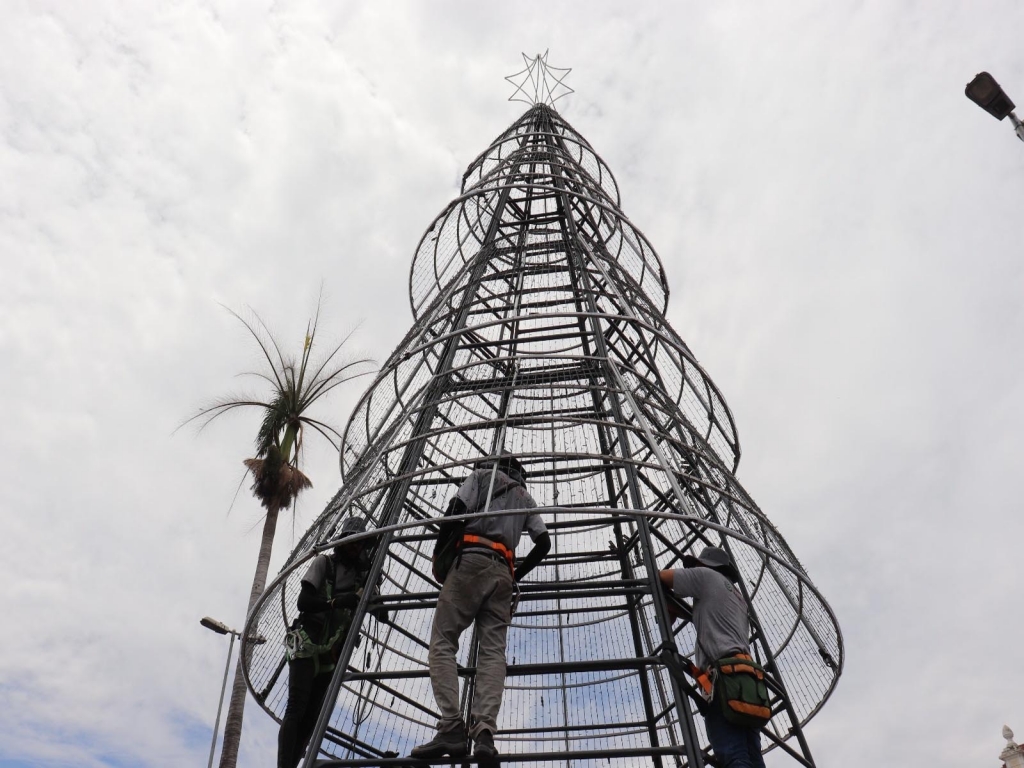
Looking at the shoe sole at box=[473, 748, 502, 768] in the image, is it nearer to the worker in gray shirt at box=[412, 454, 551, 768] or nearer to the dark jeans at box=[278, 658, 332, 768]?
the worker in gray shirt at box=[412, 454, 551, 768]

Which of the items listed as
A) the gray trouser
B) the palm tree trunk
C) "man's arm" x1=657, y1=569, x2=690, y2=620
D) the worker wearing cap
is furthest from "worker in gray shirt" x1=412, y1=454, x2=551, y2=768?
the palm tree trunk

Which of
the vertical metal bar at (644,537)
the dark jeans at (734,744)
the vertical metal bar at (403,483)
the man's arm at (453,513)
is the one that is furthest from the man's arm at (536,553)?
the dark jeans at (734,744)

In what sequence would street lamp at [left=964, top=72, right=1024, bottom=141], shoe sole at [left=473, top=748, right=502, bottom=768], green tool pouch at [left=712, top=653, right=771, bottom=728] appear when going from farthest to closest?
street lamp at [left=964, top=72, right=1024, bottom=141], green tool pouch at [left=712, top=653, right=771, bottom=728], shoe sole at [left=473, top=748, right=502, bottom=768]

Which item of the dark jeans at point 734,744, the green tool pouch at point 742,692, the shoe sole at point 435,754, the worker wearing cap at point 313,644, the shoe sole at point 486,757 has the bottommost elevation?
the shoe sole at point 486,757

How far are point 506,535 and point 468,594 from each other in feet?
1.89

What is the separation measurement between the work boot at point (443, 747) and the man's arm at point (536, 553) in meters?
1.53

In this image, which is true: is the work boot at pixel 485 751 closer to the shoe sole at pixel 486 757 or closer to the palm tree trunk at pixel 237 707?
the shoe sole at pixel 486 757

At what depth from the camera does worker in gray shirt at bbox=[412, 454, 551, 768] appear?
5445 mm

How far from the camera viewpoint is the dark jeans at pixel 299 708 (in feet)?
22.7

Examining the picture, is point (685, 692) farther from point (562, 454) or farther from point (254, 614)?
point (254, 614)

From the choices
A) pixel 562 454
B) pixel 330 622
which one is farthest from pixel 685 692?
pixel 330 622

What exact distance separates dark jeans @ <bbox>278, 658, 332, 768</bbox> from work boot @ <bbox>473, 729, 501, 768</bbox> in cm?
215

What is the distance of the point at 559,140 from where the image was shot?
13.0 metres

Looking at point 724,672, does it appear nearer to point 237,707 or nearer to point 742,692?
point 742,692
